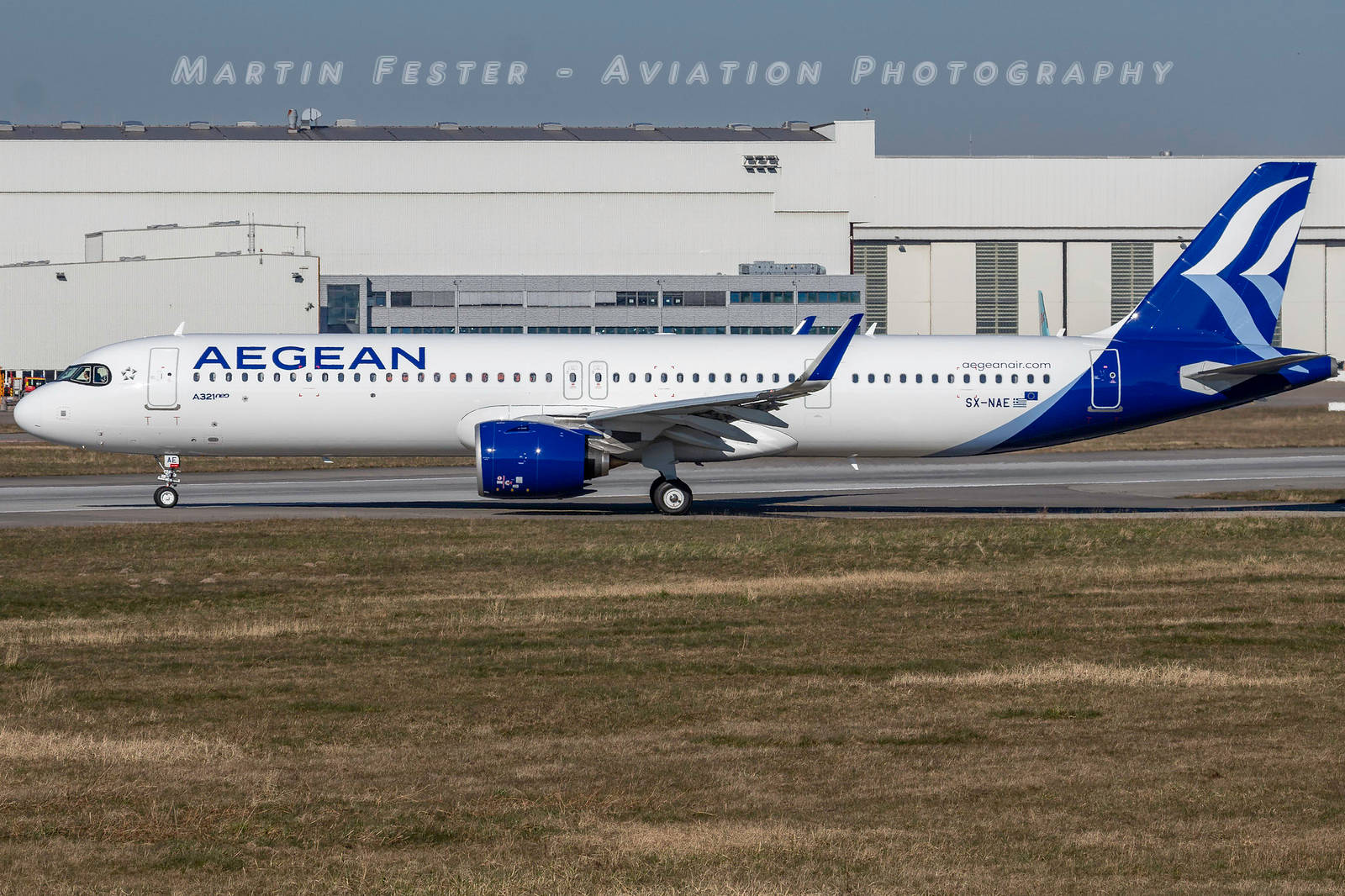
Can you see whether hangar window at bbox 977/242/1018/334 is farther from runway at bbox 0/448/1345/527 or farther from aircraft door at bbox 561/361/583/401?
aircraft door at bbox 561/361/583/401

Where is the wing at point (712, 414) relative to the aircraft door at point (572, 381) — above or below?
below

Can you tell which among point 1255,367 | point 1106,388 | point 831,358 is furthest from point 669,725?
point 1255,367

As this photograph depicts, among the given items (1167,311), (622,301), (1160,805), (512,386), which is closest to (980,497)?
(1167,311)

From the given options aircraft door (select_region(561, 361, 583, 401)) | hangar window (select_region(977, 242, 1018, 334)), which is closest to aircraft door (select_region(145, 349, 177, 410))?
aircraft door (select_region(561, 361, 583, 401))

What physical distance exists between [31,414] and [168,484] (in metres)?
3.71

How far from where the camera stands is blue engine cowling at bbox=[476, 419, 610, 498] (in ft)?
111

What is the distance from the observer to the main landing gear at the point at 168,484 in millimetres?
37719

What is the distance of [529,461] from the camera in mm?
34000

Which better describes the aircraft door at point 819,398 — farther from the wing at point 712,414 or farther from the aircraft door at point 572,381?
the aircraft door at point 572,381

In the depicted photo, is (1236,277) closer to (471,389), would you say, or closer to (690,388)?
(690,388)

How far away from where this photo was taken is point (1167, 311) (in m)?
38.4

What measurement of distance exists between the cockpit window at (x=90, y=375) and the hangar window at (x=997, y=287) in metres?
95.6

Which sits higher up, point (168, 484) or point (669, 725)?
point (168, 484)

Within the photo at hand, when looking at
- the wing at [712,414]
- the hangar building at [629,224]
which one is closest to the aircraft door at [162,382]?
the wing at [712,414]
